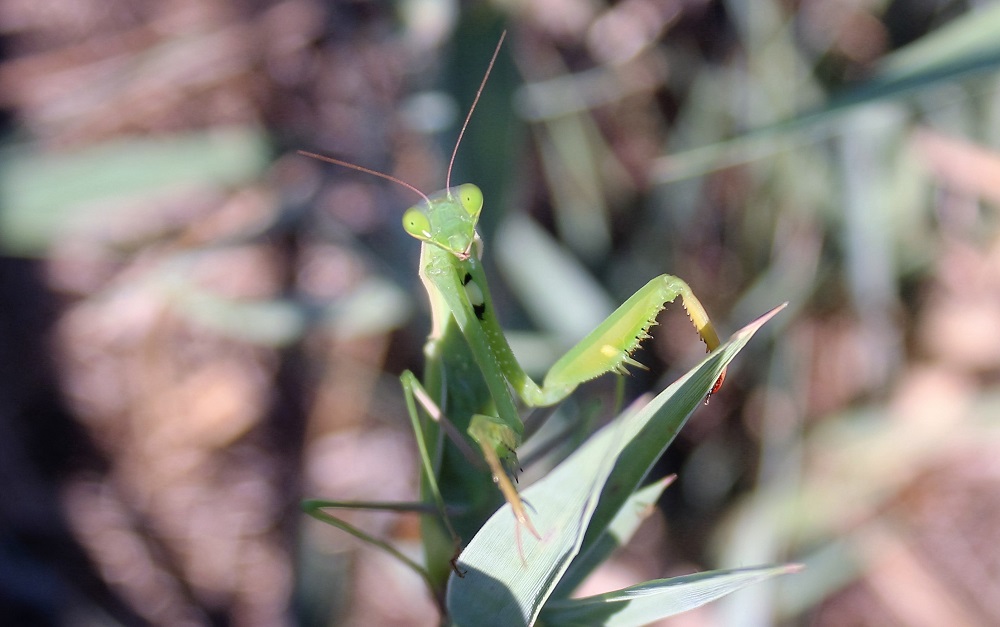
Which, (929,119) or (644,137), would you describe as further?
(644,137)

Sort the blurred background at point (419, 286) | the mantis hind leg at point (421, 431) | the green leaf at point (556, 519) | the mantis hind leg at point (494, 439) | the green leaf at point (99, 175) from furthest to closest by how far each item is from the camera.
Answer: the blurred background at point (419, 286) → the green leaf at point (99, 175) → the mantis hind leg at point (421, 431) → the mantis hind leg at point (494, 439) → the green leaf at point (556, 519)

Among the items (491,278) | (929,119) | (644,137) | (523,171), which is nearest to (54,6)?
(523,171)

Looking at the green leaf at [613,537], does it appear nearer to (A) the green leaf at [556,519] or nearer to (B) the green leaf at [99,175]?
(A) the green leaf at [556,519]

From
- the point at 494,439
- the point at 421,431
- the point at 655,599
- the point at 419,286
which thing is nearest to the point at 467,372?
the point at 421,431

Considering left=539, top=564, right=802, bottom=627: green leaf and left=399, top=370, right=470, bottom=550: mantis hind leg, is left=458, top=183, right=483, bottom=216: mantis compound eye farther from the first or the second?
left=539, top=564, right=802, bottom=627: green leaf

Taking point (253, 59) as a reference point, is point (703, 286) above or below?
below

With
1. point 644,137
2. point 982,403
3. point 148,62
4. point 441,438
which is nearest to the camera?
point 441,438

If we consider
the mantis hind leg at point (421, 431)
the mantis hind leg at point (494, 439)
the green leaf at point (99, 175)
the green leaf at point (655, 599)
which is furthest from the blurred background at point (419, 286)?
the green leaf at point (655, 599)

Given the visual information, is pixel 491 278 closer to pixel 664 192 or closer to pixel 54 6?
pixel 664 192

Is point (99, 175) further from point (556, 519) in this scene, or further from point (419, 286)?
point (556, 519)
